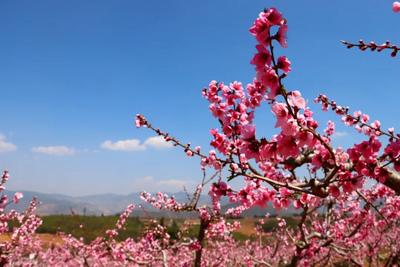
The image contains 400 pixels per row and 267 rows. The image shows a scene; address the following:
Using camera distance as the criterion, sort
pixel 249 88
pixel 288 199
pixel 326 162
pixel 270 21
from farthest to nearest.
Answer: pixel 249 88 < pixel 288 199 < pixel 326 162 < pixel 270 21

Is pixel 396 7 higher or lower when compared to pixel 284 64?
higher

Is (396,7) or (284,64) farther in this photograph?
(396,7)

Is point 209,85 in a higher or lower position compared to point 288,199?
higher

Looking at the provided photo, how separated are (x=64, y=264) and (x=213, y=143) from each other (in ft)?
66.8

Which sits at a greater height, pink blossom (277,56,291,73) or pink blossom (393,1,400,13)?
pink blossom (393,1,400,13)

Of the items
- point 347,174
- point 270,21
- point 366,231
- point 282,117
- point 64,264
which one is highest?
point 270,21

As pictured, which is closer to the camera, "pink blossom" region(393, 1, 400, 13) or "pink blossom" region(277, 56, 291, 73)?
"pink blossom" region(277, 56, 291, 73)

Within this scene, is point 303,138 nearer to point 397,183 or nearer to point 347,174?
point 347,174

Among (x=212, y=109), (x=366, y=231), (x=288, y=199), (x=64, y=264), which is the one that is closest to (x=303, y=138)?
(x=288, y=199)

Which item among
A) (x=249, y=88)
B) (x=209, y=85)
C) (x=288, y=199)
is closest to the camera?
(x=288, y=199)

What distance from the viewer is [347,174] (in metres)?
3.29

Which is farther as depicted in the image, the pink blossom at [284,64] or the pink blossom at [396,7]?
the pink blossom at [396,7]

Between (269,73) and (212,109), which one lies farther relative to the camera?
(212,109)

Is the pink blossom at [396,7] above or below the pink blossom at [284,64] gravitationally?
above
